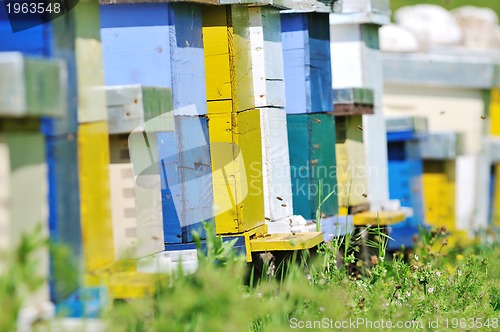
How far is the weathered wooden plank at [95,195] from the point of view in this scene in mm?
3117

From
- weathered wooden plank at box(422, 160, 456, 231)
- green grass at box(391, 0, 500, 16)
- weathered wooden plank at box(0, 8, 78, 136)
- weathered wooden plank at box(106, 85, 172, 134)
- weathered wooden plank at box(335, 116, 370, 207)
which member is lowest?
weathered wooden plank at box(422, 160, 456, 231)

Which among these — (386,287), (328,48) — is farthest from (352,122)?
(386,287)

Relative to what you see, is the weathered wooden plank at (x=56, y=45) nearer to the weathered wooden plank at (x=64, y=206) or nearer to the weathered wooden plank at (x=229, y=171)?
the weathered wooden plank at (x=64, y=206)

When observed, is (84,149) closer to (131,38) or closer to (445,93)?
(131,38)

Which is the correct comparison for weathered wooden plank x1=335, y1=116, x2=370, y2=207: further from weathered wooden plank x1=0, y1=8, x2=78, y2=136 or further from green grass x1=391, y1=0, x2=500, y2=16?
green grass x1=391, y1=0, x2=500, y2=16

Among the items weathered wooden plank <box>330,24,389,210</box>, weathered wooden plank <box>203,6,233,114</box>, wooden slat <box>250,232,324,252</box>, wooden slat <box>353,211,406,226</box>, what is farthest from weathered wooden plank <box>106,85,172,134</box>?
weathered wooden plank <box>330,24,389,210</box>

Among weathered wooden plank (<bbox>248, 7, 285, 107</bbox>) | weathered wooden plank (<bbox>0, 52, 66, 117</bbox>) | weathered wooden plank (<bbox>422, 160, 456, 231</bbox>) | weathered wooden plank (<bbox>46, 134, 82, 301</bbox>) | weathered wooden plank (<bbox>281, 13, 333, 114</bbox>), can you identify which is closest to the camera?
weathered wooden plank (<bbox>0, 52, 66, 117</bbox>)

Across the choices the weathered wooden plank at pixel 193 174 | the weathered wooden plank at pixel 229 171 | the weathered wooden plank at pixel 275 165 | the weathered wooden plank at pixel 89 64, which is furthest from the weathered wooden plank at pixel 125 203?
the weathered wooden plank at pixel 275 165

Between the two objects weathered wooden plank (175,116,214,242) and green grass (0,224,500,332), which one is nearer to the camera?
green grass (0,224,500,332)

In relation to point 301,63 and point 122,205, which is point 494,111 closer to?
point 301,63

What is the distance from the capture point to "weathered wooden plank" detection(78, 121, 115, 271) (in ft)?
10.2

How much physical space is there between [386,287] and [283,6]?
167 centimetres

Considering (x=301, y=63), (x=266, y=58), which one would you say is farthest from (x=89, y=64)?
(x=301, y=63)

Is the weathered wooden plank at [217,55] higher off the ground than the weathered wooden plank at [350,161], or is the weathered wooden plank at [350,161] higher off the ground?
the weathered wooden plank at [217,55]
